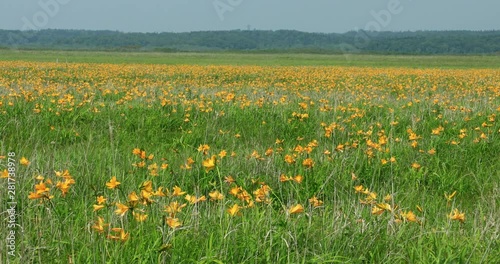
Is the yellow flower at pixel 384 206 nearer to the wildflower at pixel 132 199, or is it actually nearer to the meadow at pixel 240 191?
the meadow at pixel 240 191

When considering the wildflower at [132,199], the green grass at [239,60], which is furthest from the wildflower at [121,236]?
the green grass at [239,60]

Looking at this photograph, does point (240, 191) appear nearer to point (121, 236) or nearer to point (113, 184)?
point (113, 184)

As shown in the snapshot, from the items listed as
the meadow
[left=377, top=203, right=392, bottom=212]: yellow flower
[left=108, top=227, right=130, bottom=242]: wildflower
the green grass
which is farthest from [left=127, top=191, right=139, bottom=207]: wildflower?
the green grass

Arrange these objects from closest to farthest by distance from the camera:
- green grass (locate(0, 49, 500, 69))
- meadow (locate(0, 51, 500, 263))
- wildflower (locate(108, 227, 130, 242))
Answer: wildflower (locate(108, 227, 130, 242)), meadow (locate(0, 51, 500, 263)), green grass (locate(0, 49, 500, 69))

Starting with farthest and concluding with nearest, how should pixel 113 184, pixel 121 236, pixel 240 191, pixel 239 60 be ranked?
pixel 239 60 → pixel 240 191 → pixel 113 184 → pixel 121 236

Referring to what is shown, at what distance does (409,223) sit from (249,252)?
1173mm

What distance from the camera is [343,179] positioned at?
432 cm

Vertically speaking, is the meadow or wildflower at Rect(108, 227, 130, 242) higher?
wildflower at Rect(108, 227, 130, 242)

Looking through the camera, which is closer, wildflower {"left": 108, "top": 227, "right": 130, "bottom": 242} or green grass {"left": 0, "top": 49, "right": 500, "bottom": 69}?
wildflower {"left": 108, "top": 227, "right": 130, "bottom": 242}

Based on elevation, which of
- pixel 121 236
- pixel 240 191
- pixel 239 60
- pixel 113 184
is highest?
pixel 113 184

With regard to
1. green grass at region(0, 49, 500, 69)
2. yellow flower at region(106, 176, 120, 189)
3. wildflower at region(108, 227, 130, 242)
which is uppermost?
yellow flower at region(106, 176, 120, 189)

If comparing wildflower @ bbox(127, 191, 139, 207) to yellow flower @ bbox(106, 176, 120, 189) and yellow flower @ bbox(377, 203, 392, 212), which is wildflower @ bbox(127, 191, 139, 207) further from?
yellow flower @ bbox(377, 203, 392, 212)

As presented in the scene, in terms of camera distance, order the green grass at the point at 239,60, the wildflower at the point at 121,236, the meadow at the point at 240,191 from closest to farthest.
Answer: the wildflower at the point at 121,236, the meadow at the point at 240,191, the green grass at the point at 239,60

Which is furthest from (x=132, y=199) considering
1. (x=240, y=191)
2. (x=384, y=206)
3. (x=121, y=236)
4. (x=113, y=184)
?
(x=384, y=206)
